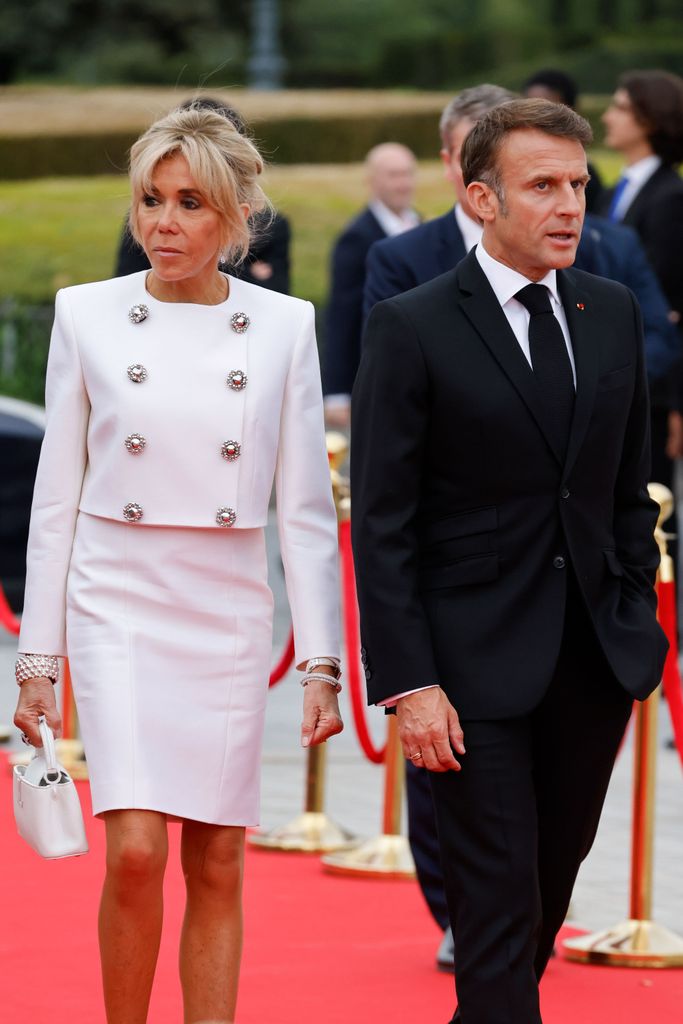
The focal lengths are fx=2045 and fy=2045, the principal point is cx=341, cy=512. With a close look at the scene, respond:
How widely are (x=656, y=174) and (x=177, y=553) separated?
490cm

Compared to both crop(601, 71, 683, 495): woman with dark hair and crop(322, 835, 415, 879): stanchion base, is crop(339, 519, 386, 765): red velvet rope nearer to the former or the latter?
crop(322, 835, 415, 879): stanchion base

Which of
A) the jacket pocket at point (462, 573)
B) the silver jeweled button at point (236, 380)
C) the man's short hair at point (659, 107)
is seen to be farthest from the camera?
the man's short hair at point (659, 107)

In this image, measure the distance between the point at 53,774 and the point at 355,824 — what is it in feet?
9.98

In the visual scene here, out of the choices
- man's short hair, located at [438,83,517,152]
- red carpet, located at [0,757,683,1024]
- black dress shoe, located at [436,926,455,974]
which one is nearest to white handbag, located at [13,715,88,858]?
red carpet, located at [0,757,683,1024]

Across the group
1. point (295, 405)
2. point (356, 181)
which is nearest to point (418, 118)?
point (356, 181)

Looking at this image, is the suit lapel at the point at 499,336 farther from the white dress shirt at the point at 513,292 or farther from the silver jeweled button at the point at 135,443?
the silver jeweled button at the point at 135,443

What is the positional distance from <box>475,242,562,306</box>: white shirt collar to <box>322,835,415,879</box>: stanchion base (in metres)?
2.58

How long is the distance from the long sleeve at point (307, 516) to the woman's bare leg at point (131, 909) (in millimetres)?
456

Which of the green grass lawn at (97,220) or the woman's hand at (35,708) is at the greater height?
the green grass lawn at (97,220)

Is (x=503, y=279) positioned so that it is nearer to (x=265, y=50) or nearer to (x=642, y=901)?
(x=642, y=901)

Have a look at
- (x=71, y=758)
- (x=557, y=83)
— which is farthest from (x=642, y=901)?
(x=557, y=83)

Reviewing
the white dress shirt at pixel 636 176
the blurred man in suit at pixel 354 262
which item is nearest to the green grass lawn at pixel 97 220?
the blurred man in suit at pixel 354 262

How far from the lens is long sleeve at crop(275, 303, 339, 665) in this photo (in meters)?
3.90

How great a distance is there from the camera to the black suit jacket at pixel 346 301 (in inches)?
363
